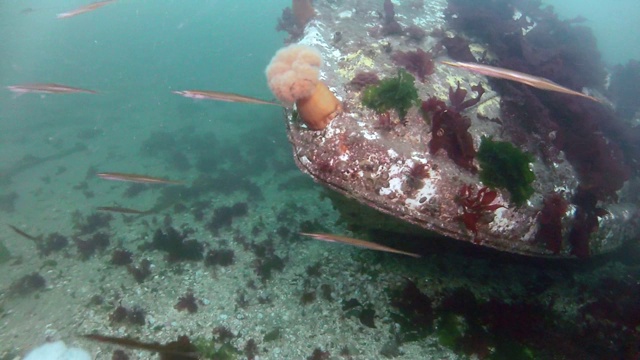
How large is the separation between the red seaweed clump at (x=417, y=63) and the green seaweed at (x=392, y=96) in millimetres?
1530

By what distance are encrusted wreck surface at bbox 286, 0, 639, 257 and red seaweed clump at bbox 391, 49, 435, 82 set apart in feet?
0.46

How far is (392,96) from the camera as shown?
4.82 m

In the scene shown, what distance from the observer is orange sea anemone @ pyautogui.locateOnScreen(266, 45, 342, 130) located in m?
4.25

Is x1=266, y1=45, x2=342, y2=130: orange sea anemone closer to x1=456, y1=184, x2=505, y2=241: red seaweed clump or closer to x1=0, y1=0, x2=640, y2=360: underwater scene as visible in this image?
x1=0, y1=0, x2=640, y2=360: underwater scene

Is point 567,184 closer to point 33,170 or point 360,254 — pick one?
point 360,254

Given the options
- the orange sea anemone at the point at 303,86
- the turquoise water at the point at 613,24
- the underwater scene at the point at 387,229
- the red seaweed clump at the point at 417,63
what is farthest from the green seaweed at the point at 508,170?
the turquoise water at the point at 613,24

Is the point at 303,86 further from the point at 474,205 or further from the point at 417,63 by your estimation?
the point at 417,63

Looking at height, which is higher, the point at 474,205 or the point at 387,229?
the point at 474,205

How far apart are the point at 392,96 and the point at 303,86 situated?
1.45 m

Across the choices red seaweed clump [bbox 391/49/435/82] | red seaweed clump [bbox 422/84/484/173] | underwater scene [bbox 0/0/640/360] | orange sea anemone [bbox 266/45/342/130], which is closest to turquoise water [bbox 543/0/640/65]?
underwater scene [bbox 0/0/640/360]

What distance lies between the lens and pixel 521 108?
6.22m

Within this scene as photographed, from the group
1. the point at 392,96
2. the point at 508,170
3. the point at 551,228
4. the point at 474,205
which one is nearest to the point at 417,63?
the point at 392,96

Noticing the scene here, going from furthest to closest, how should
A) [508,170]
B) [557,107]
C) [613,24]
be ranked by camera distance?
[613,24] → [557,107] → [508,170]

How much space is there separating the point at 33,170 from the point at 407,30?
2160 cm
